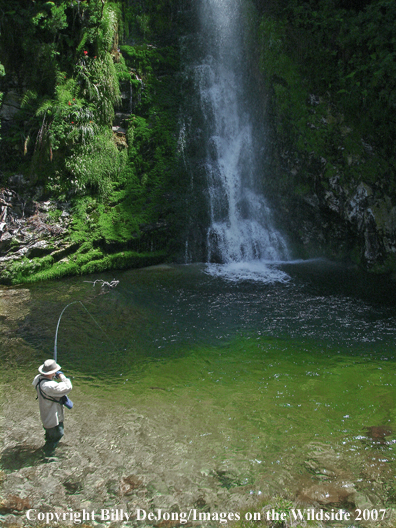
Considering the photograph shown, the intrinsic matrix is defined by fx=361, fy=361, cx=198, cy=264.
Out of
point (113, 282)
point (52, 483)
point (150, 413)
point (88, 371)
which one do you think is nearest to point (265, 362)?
point (150, 413)

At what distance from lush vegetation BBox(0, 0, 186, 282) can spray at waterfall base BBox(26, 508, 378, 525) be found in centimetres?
865

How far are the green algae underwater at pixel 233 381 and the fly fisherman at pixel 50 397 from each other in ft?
0.97

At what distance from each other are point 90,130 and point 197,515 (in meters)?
12.4

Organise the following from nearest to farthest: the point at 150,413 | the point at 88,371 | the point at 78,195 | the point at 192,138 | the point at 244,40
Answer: the point at 150,413 < the point at 88,371 < the point at 78,195 < the point at 192,138 < the point at 244,40

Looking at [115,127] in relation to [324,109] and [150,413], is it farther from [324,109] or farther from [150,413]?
[150,413]

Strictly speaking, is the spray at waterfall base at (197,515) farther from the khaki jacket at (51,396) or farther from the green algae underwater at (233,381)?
the khaki jacket at (51,396)

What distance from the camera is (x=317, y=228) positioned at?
13.6m

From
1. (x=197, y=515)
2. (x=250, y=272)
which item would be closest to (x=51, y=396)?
(x=197, y=515)

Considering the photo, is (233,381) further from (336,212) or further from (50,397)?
(336,212)

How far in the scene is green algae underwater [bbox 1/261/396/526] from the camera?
3.81m

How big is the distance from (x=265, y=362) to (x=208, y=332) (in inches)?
63.1

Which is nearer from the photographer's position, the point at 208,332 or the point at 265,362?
the point at 265,362

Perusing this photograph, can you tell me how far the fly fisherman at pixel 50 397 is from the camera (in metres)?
4.07

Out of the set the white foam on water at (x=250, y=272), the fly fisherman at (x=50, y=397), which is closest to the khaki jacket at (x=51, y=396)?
the fly fisherman at (x=50, y=397)
